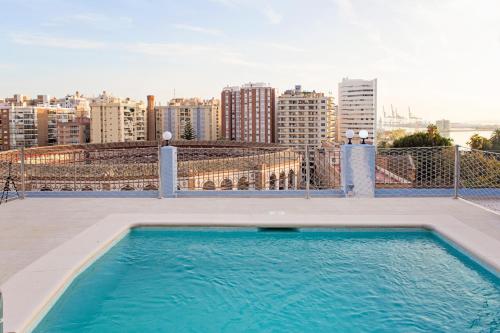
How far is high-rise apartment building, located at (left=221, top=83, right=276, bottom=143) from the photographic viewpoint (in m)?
93.2

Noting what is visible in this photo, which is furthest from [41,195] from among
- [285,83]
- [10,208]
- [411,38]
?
[285,83]

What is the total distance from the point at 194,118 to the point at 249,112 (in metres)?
17.6

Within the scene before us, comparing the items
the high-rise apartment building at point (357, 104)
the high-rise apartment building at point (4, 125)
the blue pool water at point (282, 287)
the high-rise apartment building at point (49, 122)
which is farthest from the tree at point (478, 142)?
the high-rise apartment building at point (4, 125)

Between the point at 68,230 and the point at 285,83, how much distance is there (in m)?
99.0

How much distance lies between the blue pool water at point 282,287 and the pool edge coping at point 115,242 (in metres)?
0.10

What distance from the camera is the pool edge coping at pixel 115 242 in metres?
3.29

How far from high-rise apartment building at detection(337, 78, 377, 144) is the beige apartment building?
47.7 metres

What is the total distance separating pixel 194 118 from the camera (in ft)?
353

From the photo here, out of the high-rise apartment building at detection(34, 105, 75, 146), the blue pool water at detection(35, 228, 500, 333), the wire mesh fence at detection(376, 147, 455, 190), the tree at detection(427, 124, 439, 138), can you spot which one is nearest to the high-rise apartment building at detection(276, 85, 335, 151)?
the high-rise apartment building at detection(34, 105, 75, 146)

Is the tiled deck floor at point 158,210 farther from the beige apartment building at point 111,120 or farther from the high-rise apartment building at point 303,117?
the beige apartment building at point 111,120

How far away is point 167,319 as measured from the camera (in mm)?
3484

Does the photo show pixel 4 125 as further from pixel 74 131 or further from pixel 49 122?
pixel 74 131

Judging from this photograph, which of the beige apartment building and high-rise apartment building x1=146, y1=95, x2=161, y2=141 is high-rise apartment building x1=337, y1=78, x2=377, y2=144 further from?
the beige apartment building

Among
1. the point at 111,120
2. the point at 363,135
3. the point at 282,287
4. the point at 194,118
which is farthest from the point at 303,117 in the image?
the point at 282,287
